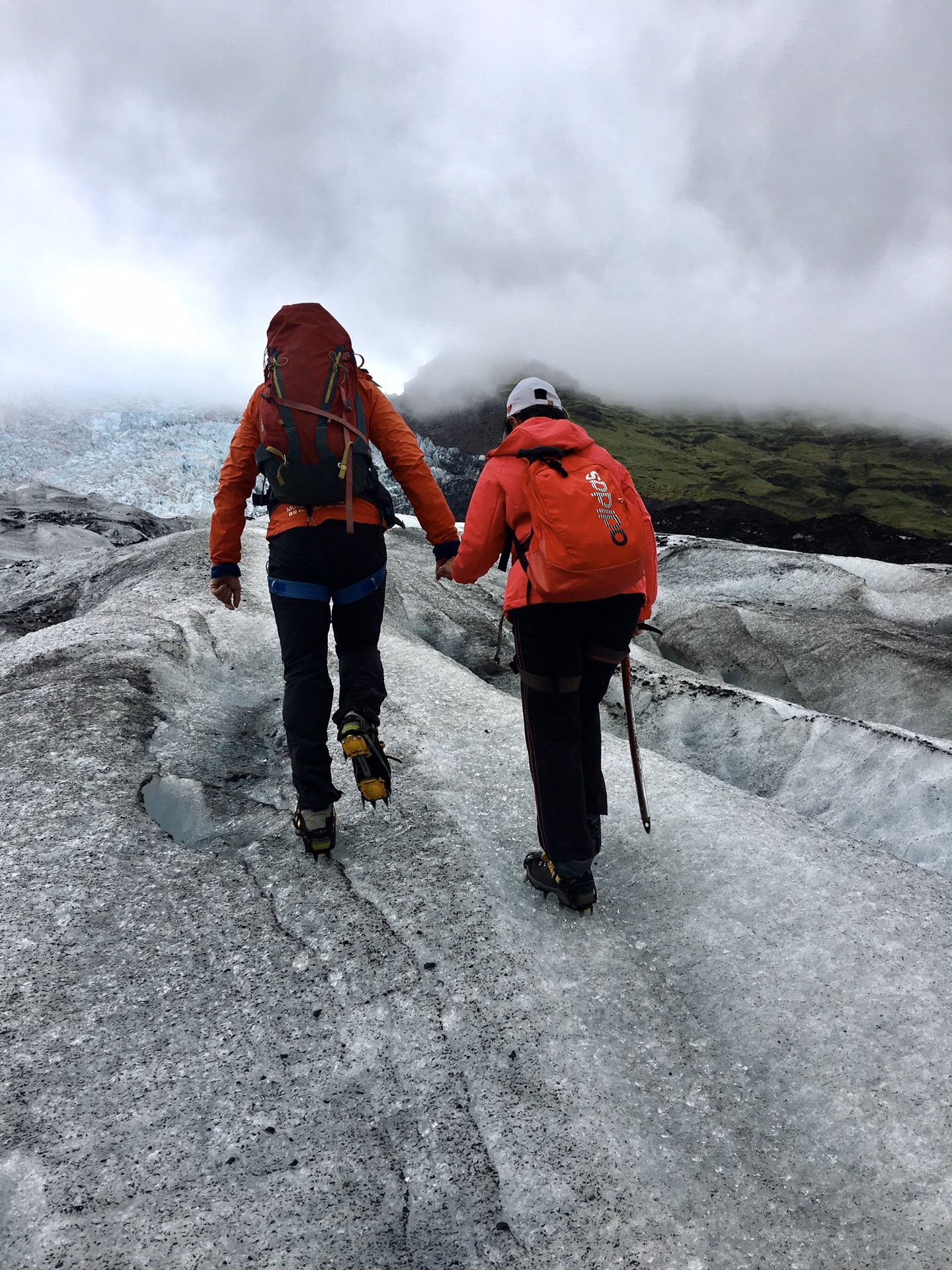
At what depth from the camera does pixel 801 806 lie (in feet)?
26.1

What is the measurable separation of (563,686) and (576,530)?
881mm

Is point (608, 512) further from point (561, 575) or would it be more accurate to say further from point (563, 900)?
point (563, 900)

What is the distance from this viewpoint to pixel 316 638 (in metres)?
4.19

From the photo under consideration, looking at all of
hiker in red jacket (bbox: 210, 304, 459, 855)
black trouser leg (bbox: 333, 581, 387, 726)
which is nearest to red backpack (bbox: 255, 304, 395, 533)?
hiker in red jacket (bbox: 210, 304, 459, 855)

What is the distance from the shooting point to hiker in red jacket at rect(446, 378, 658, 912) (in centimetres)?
338

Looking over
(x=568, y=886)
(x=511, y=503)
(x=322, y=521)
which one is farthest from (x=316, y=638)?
(x=568, y=886)

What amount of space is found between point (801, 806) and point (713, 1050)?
5435mm

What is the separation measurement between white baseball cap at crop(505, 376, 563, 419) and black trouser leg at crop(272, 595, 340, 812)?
1.70m

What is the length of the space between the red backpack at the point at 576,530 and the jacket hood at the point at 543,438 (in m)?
0.04

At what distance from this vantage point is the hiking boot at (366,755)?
4.10 meters

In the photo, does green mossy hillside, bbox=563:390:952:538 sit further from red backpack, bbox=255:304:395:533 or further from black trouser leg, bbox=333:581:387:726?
red backpack, bbox=255:304:395:533

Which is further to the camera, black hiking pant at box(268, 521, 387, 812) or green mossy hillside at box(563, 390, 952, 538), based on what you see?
green mossy hillside at box(563, 390, 952, 538)

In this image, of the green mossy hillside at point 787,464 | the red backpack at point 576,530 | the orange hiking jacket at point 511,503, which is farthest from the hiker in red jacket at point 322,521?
the green mossy hillside at point 787,464

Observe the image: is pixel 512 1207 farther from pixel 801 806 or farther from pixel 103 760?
pixel 801 806
